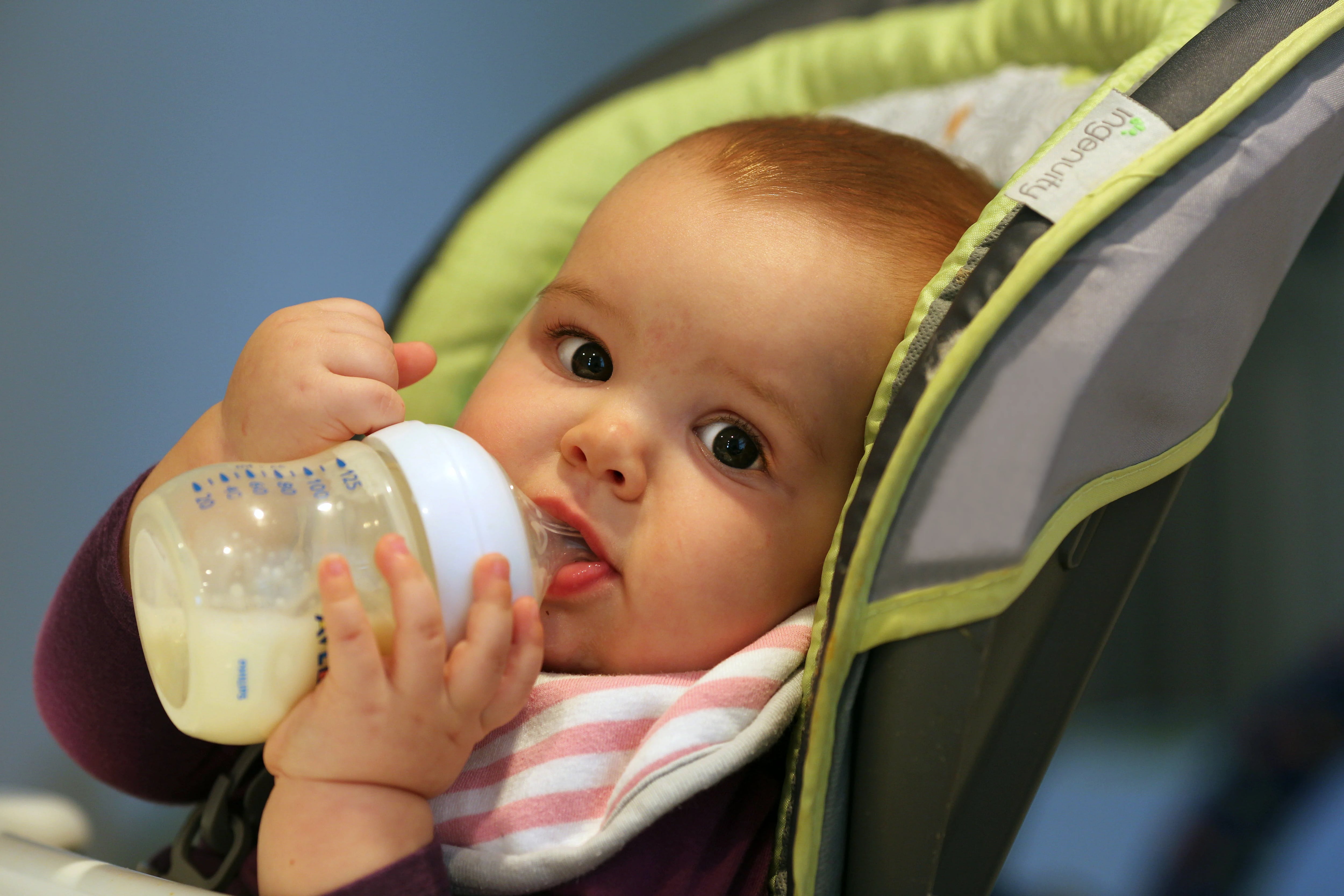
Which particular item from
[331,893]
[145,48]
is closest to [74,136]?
[145,48]

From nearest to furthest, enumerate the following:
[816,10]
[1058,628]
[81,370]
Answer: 1. [1058,628]
2. [816,10]
3. [81,370]

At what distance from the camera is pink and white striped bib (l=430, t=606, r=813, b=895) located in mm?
555

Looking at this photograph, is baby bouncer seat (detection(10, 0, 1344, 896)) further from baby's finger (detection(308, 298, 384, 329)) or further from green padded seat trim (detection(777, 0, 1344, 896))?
baby's finger (detection(308, 298, 384, 329))

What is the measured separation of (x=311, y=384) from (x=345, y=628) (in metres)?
0.17

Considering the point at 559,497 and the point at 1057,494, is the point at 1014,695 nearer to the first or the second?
the point at 1057,494

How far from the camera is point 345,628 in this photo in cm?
46

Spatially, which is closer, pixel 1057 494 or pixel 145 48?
pixel 1057 494

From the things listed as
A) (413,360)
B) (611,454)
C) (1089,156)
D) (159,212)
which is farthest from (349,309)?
(159,212)

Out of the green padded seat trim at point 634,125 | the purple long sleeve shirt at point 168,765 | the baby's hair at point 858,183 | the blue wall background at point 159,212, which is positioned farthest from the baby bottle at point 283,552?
the blue wall background at point 159,212

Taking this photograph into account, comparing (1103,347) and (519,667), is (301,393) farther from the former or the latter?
(1103,347)

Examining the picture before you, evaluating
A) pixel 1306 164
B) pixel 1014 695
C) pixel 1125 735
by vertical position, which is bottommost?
pixel 1125 735

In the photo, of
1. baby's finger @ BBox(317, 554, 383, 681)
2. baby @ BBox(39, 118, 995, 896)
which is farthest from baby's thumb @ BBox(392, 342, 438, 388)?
baby's finger @ BBox(317, 554, 383, 681)

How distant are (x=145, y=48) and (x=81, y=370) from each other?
1.38 ft

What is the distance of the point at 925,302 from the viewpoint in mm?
564
